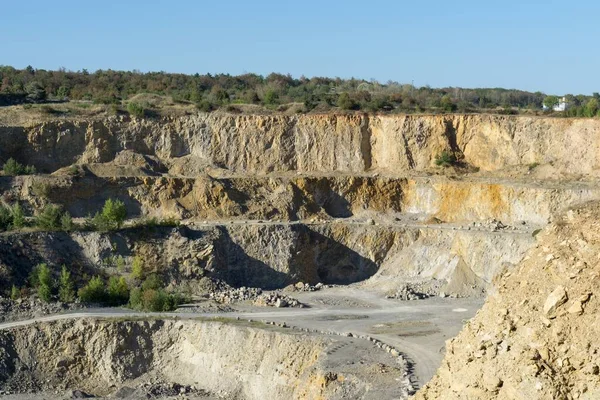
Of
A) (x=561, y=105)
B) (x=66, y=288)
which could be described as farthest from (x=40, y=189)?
(x=561, y=105)

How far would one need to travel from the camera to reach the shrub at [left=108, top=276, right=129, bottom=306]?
46625mm

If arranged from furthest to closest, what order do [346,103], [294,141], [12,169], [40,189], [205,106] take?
[346,103] < [205,106] < [294,141] < [12,169] < [40,189]

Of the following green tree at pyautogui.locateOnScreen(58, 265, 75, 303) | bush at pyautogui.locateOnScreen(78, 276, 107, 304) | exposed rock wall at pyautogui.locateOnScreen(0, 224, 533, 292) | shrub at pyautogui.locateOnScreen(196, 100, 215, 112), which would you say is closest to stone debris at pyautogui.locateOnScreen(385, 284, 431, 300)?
exposed rock wall at pyautogui.locateOnScreen(0, 224, 533, 292)

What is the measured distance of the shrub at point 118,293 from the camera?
46.6 m

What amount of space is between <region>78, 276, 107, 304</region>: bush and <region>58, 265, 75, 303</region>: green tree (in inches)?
19.2

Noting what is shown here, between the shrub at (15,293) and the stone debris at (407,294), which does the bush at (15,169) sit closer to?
the shrub at (15,293)

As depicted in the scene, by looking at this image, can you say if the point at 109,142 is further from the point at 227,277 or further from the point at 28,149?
the point at 227,277

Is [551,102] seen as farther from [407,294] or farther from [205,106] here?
[407,294]

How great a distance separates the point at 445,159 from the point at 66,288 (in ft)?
96.0

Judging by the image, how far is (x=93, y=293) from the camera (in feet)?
152

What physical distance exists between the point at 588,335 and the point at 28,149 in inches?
2239

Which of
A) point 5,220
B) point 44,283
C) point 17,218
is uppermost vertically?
point 17,218

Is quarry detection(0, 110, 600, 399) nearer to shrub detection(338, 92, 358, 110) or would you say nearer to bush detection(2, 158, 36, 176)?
bush detection(2, 158, 36, 176)

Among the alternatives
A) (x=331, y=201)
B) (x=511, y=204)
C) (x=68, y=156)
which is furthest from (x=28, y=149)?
(x=511, y=204)
